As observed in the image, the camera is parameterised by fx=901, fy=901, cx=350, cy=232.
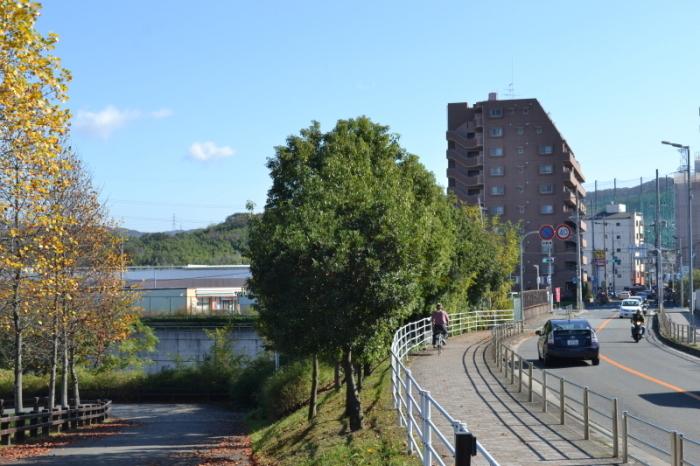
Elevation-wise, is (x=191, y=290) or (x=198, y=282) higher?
(x=198, y=282)

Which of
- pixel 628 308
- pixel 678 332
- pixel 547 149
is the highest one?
pixel 547 149

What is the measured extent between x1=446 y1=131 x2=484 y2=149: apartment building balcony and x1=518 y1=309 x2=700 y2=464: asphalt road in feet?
215

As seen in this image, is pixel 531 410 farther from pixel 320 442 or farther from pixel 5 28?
pixel 5 28

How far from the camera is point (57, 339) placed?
36.1 m

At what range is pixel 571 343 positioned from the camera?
1214 inches

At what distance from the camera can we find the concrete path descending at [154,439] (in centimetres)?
2581

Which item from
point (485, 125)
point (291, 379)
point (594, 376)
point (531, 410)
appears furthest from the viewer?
point (485, 125)

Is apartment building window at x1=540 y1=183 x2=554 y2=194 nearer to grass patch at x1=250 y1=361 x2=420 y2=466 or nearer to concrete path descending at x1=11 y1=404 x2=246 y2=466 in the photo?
concrete path descending at x1=11 y1=404 x2=246 y2=466

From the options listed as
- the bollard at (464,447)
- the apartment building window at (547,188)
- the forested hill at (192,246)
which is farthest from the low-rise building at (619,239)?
the bollard at (464,447)

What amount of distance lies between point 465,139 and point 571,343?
263 feet

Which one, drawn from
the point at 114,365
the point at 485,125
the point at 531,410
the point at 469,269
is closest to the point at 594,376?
the point at 531,410

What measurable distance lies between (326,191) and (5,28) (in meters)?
9.45

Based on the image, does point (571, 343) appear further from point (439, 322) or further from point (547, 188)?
point (547, 188)

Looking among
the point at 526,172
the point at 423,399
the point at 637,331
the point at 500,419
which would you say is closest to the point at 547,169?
the point at 526,172
